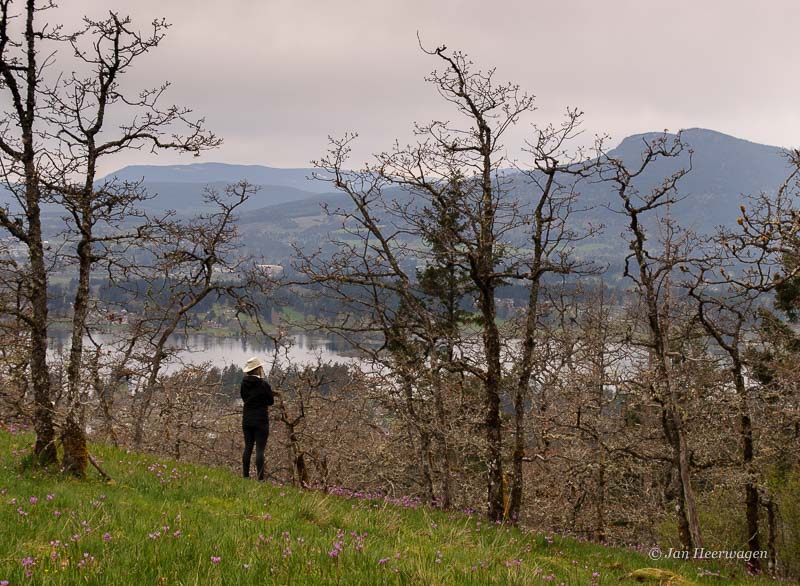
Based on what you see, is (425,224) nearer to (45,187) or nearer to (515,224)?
(515,224)

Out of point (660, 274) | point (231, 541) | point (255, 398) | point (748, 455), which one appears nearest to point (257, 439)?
point (255, 398)

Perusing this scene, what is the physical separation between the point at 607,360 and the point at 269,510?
60.8 feet

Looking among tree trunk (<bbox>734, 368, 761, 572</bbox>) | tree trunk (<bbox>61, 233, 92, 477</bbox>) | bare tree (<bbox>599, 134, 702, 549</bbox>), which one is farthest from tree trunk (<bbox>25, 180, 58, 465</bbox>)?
tree trunk (<bbox>734, 368, 761, 572</bbox>)

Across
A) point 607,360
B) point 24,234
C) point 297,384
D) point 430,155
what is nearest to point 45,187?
point 24,234

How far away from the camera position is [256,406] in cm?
1245

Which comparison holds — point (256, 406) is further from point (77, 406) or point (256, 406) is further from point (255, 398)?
point (77, 406)

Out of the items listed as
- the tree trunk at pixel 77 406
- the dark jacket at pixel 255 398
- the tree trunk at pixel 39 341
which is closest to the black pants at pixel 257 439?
the dark jacket at pixel 255 398

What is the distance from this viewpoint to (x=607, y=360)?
77.4ft

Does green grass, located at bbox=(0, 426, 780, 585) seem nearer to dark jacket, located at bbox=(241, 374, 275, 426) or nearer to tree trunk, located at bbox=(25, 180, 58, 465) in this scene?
tree trunk, located at bbox=(25, 180, 58, 465)

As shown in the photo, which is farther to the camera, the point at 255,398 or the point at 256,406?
the point at 256,406

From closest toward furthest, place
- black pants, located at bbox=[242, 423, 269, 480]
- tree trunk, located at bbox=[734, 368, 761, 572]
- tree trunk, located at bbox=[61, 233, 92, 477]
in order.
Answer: tree trunk, located at bbox=[61, 233, 92, 477], black pants, located at bbox=[242, 423, 269, 480], tree trunk, located at bbox=[734, 368, 761, 572]

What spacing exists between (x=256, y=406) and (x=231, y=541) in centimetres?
730

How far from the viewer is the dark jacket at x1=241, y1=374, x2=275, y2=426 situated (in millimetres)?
12320

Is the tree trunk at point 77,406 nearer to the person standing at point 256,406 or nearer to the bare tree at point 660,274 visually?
the person standing at point 256,406
